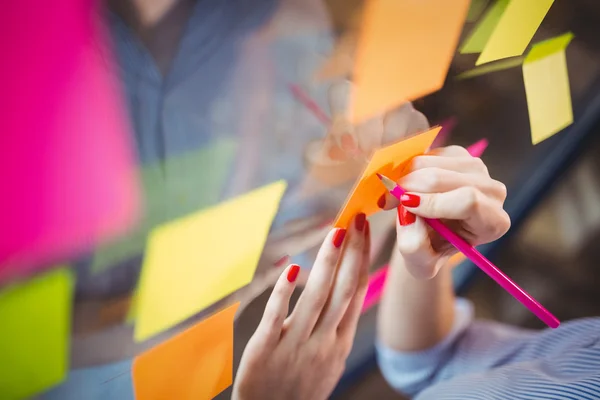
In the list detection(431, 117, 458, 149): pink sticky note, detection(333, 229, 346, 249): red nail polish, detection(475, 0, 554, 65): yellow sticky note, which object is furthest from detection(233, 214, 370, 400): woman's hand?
detection(475, 0, 554, 65): yellow sticky note

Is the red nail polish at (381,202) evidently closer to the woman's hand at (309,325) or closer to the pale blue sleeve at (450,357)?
the woman's hand at (309,325)

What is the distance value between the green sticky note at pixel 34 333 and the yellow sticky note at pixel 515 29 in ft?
1.41

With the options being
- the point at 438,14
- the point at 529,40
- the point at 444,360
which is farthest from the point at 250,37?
the point at 444,360

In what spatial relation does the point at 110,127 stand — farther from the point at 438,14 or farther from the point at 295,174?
the point at 438,14

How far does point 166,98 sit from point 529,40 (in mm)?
425

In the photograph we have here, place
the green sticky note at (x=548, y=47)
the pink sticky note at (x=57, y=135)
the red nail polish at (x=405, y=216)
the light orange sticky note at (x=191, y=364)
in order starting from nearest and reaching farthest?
1. the pink sticky note at (x=57, y=135)
2. the light orange sticky note at (x=191, y=364)
3. the red nail polish at (x=405, y=216)
4. the green sticky note at (x=548, y=47)

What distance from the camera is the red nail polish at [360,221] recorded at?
47 centimetres

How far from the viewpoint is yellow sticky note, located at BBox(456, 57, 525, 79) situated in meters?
0.51

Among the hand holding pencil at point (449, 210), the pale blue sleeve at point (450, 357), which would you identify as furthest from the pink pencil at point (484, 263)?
the pale blue sleeve at point (450, 357)

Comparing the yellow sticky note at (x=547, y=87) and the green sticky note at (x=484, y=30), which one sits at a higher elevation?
the green sticky note at (x=484, y=30)

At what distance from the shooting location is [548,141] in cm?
72

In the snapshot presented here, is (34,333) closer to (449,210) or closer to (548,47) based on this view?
(449,210)

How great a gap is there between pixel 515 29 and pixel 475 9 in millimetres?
82

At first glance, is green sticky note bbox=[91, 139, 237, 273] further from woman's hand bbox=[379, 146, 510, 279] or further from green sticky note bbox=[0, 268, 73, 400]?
woman's hand bbox=[379, 146, 510, 279]
